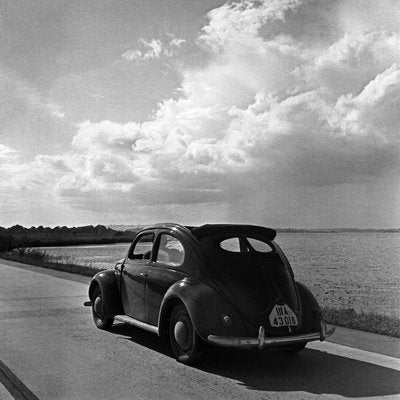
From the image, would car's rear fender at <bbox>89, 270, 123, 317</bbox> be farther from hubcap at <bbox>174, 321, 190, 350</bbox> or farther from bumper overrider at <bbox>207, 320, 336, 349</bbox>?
bumper overrider at <bbox>207, 320, 336, 349</bbox>

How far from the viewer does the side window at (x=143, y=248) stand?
736 centimetres

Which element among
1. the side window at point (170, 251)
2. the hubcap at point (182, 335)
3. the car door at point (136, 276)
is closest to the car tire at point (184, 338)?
the hubcap at point (182, 335)

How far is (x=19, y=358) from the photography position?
251 inches

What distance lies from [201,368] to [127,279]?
2090 millimetres

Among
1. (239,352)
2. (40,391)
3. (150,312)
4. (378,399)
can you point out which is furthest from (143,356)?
(378,399)

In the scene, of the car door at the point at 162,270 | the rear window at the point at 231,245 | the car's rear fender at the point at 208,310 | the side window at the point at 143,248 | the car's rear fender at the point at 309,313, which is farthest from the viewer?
the side window at the point at 143,248

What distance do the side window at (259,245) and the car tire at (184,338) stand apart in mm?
1200

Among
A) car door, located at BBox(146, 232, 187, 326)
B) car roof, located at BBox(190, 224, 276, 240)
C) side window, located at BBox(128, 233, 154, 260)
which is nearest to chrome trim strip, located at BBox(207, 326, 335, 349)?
car door, located at BBox(146, 232, 187, 326)

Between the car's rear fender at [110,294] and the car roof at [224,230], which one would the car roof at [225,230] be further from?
the car's rear fender at [110,294]

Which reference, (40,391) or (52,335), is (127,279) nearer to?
(52,335)

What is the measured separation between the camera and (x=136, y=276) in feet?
24.0

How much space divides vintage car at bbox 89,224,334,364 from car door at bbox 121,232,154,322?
1 centimetres

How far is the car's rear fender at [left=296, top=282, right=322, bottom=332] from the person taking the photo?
603 cm

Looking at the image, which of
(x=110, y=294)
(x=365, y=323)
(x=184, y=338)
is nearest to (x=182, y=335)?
(x=184, y=338)
